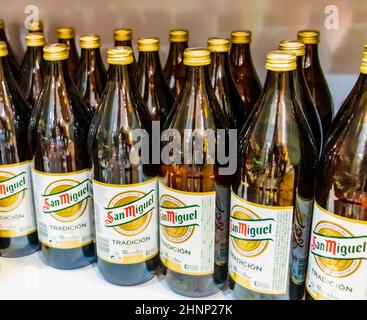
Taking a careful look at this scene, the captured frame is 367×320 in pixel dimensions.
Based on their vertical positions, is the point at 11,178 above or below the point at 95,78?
below

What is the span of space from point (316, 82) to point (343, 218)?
1.21 ft

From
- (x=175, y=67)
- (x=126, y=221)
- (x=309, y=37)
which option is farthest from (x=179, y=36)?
(x=126, y=221)

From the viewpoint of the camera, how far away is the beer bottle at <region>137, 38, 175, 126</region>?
83cm

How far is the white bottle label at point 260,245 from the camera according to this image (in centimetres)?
65

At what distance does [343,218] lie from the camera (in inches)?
23.6

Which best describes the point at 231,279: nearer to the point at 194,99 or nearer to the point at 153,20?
the point at 194,99

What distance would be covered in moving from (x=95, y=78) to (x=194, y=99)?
0.27 meters

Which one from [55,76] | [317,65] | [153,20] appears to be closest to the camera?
[55,76]

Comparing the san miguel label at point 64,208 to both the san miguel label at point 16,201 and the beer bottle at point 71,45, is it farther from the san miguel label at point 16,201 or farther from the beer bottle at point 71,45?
the beer bottle at point 71,45

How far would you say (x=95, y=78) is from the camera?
0.89 meters

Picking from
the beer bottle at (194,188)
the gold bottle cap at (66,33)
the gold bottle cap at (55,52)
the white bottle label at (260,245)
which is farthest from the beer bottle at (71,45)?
the white bottle label at (260,245)

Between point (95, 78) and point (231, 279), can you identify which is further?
point (95, 78)
